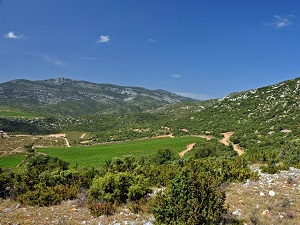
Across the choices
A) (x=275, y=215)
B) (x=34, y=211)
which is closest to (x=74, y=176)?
(x=34, y=211)

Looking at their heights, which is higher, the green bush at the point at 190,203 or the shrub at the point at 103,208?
the green bush at the point at 190,203

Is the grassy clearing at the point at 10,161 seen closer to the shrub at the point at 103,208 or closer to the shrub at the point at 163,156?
the shrub at the point at 163,156

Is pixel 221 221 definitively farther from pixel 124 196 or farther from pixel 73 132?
pixel 73 132

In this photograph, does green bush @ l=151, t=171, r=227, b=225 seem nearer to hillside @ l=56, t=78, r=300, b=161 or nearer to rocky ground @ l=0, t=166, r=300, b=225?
rocky ground @ l=0, t=166, r=300, b=225

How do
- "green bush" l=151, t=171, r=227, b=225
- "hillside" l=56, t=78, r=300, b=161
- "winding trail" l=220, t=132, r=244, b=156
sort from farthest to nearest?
"hillside" l=56, t=78, r=300, b=161 < "winding trail" l=220, t=132, r=244, b=156 < "green bush" l=151, t=171, r=227, b=225

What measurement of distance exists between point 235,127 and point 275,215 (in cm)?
6170

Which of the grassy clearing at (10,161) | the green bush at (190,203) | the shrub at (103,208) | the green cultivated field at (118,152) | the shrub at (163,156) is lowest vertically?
the grassy clearing at (10,161)

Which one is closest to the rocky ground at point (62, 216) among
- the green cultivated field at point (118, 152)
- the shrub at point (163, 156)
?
the shrub at point (163, 156)

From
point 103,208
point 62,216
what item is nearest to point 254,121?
point 103,208

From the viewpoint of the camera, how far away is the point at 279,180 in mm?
15008

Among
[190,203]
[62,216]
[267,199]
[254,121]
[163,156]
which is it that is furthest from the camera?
[254,121]

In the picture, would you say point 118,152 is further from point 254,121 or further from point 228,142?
point 254,121

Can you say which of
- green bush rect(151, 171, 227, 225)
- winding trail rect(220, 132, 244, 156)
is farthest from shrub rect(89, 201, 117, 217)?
winding trail rect(220, 132, 244, 156)

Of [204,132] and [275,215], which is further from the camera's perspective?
[204,132]
